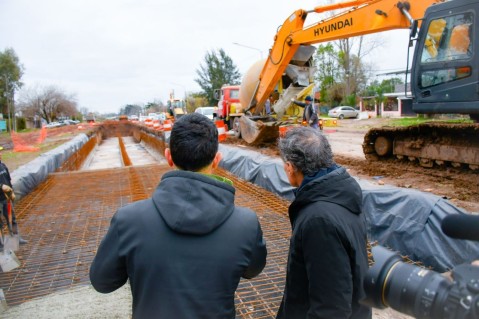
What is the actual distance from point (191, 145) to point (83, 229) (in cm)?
445

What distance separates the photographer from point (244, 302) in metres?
3.43

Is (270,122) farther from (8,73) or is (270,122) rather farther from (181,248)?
(8,73)

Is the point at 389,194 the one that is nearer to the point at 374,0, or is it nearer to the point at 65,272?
the point at 65,272

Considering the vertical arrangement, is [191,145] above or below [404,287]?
above

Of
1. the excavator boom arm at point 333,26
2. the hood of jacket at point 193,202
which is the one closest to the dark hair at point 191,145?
the hood of jacket at point 193,202

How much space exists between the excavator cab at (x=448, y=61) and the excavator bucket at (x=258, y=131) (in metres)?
5.87

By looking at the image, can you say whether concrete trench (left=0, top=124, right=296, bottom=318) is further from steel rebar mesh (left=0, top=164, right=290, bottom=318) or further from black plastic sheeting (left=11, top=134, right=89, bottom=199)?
black plastic sheeting (left=11, top=134, right=89, bottom=199)

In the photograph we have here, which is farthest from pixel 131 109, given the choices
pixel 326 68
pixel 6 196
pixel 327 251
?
pixel 327 251

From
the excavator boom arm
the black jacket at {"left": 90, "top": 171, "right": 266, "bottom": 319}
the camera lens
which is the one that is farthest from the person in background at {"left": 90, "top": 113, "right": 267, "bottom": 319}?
the excavator boom arm

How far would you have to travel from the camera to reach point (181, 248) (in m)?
1.42

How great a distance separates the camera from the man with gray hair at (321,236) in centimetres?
166

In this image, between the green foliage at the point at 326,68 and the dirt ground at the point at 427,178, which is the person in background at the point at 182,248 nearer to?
the dirt ground at the point at 427,178

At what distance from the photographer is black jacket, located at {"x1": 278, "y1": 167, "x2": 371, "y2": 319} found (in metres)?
1.66

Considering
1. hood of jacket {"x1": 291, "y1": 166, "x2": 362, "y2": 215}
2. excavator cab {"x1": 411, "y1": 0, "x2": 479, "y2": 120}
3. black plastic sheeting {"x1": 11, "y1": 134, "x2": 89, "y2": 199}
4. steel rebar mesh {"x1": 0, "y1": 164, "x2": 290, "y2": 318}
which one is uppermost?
excavator cab {"x1": 411, "y1": 0, "x2": 479, "y2": 120}
